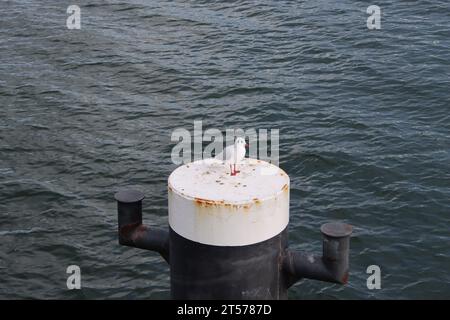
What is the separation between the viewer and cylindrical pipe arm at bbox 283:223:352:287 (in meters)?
7.83

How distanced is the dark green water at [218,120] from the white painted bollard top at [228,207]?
8.21 metres

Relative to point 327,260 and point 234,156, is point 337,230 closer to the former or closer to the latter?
point 327,260

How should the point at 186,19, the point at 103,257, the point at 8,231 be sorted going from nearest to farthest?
1. the point at 103,257
2. the point at 8,231
3. the point at 186,19

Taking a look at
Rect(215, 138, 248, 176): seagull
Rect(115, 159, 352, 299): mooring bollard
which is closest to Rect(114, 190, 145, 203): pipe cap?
Rect(115, 159, 352, 299): mooring bollard

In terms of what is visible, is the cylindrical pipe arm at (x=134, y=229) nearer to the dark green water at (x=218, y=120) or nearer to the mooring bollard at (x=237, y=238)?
the mooring bollard at (x=237, y=238)

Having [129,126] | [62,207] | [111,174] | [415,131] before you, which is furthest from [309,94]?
[62,207]

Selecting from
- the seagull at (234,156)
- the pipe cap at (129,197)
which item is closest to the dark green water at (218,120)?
the pipe cap at (129,197)

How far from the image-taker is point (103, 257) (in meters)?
17.1

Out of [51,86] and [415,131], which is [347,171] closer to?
[415,131]

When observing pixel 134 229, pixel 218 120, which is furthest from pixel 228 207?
pixel 218 120

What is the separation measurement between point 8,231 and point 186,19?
1691 cm

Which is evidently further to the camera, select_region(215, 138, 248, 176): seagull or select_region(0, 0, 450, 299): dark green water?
select_region(0, 0, 450, 299): dark green water

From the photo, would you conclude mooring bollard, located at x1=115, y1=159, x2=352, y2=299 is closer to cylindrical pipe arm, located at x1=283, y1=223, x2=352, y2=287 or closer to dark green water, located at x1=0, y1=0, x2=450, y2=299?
cylindrical pipe arm, located at x1=283, y1=223, x2=352, y2=287

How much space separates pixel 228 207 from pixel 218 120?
16.9 metres
